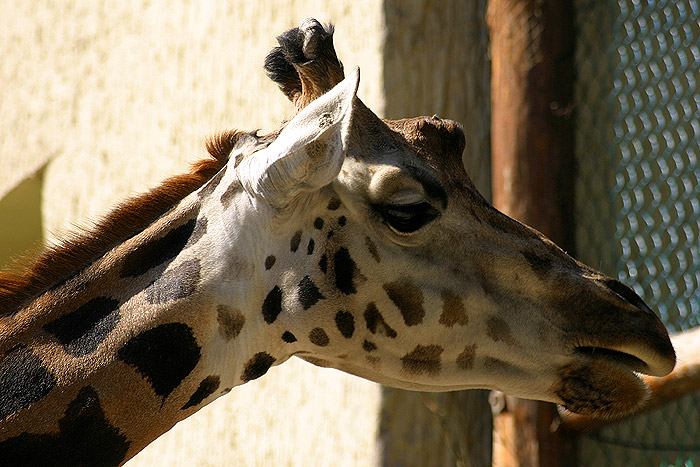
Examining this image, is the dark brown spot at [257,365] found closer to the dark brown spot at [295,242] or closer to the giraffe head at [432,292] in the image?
the giraffe head at [432,292]

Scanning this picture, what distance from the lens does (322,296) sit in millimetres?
2113

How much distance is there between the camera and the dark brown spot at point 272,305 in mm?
2119

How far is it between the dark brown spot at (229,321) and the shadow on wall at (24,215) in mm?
4126

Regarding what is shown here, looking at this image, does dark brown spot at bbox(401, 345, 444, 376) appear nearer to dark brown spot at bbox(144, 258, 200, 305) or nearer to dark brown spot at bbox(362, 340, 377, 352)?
dark brown spot at bbox(362, 340, 377, 352)

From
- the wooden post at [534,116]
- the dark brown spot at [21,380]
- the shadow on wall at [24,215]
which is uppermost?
the dark brown spot at [21,380]

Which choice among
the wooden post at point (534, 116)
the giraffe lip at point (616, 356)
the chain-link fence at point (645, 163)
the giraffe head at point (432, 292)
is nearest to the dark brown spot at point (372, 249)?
the giraffe head at point (432, 292)

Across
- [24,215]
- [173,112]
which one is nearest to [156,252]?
[173,112]

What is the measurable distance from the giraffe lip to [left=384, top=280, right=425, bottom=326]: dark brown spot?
40 centimetres

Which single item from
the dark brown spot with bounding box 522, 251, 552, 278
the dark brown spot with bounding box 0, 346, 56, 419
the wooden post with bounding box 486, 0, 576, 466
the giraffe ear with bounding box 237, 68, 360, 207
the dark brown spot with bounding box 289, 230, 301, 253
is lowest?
the wooden post with bounding box 486, 0, 576, 466

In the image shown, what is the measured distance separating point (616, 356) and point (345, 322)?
681 mm

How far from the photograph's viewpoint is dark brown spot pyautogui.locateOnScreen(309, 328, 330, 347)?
214cm

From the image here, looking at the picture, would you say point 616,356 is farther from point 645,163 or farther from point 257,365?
point 645,163

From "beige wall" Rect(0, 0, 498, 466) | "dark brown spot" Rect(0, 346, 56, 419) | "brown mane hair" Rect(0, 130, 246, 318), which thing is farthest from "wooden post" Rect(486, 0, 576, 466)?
"dark brown spot" Rect(0, 346, 56, 419)

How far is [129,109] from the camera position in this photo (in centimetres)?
506
